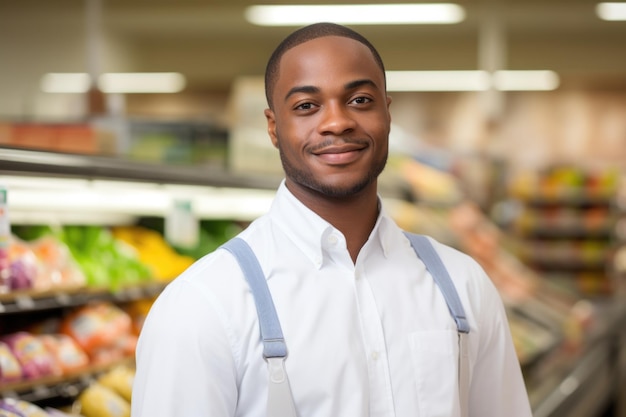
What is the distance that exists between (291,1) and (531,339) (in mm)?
7023

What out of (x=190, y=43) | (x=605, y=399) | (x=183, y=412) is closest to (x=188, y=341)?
(x=183, y=412)

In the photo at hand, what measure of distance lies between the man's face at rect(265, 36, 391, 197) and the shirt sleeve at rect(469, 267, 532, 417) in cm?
40

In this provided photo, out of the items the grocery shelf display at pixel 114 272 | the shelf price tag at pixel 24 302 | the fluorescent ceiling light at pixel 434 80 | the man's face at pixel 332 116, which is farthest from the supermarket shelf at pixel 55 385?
the fluorescent ceiling light at pixel 434 80

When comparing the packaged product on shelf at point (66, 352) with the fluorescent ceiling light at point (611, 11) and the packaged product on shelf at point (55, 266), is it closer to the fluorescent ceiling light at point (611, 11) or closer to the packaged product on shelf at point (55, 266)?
the packaged product on shelf at point (55, 266)

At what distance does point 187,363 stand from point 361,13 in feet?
32.4

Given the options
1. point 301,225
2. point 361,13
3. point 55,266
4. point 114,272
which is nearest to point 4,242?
point 55,266

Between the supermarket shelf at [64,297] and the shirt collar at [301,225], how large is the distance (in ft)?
3.86

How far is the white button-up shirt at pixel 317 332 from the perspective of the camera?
156 cm

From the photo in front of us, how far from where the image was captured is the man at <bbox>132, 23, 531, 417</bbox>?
157cm

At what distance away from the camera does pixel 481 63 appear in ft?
43.8

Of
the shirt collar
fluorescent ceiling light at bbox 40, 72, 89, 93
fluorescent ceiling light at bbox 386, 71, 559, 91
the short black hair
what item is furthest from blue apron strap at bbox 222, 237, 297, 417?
fluorescent ceiling light at bbox 40, 72, 89, 93

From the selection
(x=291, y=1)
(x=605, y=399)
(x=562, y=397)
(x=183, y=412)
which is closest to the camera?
(x=183, y=412)

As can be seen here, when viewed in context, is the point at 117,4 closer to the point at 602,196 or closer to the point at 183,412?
the point at 602,196

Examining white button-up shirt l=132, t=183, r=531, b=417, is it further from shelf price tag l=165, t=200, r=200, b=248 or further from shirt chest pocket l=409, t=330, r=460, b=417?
shelf price tag l=165, t=200, r=200, b=248
